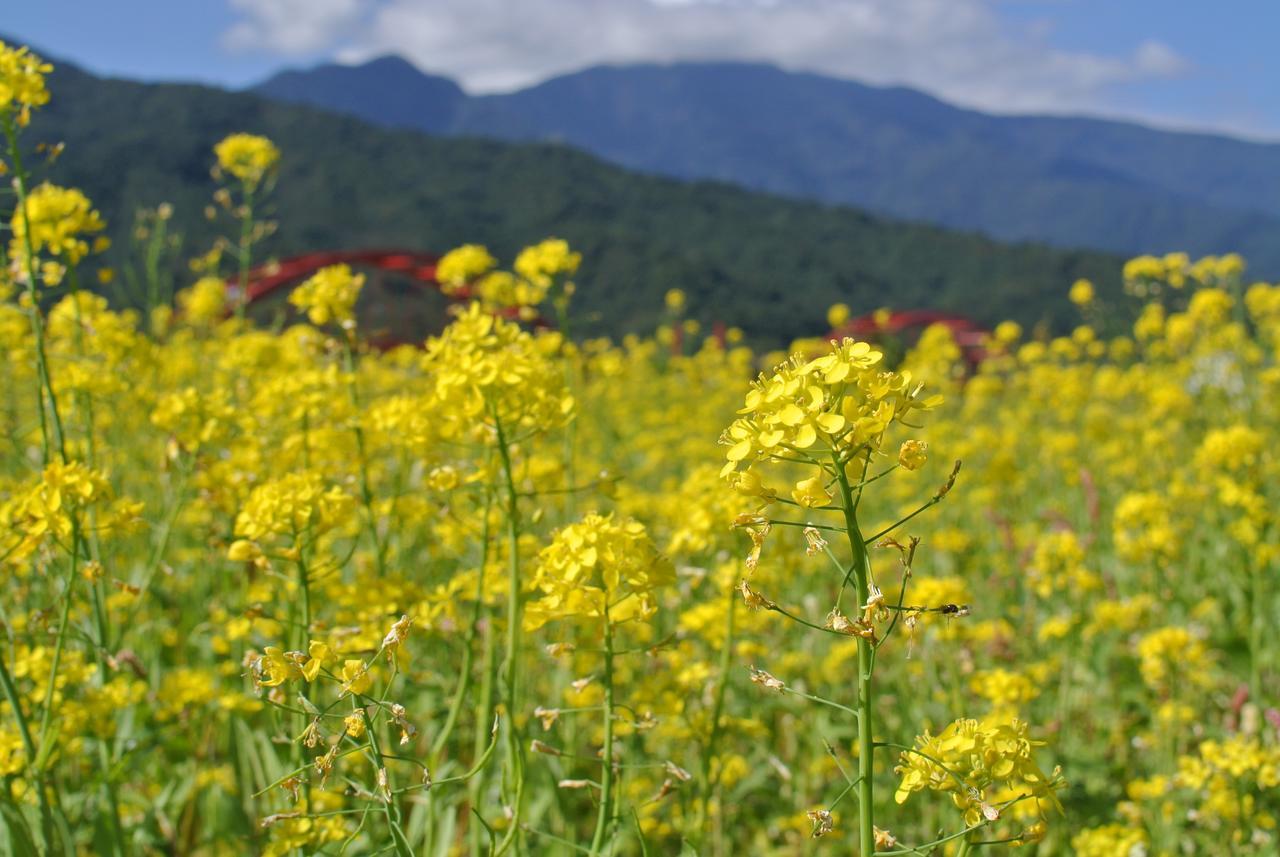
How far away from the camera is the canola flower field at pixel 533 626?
1545 mm

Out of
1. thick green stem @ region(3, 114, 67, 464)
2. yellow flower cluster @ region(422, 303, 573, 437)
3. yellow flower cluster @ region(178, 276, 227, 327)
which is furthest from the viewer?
yellow flower cluster @ region(178, 276, 227, 327)

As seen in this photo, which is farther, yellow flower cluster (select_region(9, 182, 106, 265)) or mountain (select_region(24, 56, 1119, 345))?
mountain (select_region(24, 56, 1119, 345))

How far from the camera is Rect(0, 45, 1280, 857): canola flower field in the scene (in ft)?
5.07

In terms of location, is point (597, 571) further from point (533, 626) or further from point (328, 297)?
point (328, 297)

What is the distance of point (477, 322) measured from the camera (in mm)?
2414

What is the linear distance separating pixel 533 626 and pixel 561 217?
34370 mm

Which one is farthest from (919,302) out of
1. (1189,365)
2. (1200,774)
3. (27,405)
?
(1200,774)

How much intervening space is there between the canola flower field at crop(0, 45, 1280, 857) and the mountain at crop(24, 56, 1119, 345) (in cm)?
1803

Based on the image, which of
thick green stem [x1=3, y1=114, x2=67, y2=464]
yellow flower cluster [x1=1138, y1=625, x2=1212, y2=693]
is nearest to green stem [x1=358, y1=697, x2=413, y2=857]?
thick green stem [x1=3, y1=114, x2=67, y2=464]

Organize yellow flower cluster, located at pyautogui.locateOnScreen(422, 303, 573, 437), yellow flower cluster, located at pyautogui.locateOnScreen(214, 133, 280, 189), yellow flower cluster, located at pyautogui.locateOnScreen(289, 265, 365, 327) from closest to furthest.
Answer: yellow flower cluster, located at pyautogui.locateOnScreen(422, 303, 573, 437) < yellow flower cluster, located at pyautogui.locateOnScreen(289, 265, 365, 327) < yellow flower cluster, located at pyautogui.locateOnScreen(214, 133, 280, 189)

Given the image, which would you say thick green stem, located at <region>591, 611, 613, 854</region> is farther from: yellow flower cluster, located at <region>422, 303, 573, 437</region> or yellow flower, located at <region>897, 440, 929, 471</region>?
yellow flower, located at <region>897, 440, 929, 471</region>

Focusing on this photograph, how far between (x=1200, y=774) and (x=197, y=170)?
36.6 meters

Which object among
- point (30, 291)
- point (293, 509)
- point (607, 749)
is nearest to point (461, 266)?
point (30, 291)

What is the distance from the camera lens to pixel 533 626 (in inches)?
75.3
